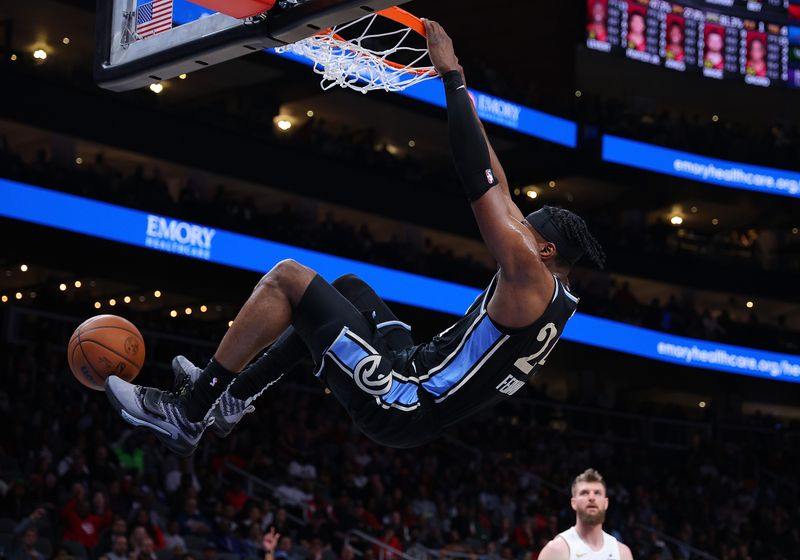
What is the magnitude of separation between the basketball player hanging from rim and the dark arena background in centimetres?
703

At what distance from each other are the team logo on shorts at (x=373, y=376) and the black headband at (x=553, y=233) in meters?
0.95

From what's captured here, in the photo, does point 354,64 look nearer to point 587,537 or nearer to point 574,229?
point 574,229

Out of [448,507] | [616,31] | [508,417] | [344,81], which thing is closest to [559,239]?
[344,81]

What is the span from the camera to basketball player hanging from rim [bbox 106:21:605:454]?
18.3 ft

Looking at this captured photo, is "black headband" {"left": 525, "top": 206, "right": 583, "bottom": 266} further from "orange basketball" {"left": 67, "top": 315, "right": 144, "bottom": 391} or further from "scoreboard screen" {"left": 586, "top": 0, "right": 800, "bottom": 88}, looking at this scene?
→ "scoreboard screen" {"left": 586, "top": 0, "right": 800, "bottom": 88}

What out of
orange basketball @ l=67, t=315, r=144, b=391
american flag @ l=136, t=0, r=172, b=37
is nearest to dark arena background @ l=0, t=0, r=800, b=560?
orange basketball @ l=67, t=315, r=144, b=391

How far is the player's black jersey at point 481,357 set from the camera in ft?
18.6

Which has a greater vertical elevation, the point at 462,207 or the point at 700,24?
the point at 700,24

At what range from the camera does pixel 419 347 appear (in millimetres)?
5973

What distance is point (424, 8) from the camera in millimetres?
28812

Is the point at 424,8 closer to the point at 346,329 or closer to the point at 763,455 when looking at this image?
the point at 763,455

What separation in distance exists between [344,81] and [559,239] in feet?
6.12

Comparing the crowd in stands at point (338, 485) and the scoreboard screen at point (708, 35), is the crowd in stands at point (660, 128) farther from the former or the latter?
the crowd in stands at point (338, 485)

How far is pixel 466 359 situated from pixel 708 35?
24.1m
